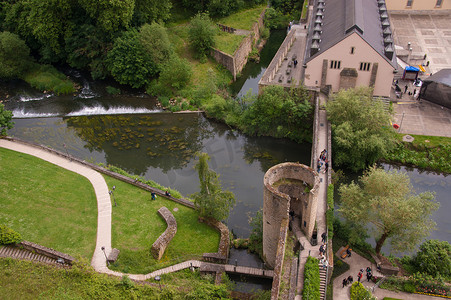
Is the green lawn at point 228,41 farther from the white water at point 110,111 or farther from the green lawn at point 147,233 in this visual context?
the green lawn at point 147,233

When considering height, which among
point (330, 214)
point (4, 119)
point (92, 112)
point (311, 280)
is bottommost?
point (311, 280)

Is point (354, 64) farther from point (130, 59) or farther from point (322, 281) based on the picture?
point (130, 59)

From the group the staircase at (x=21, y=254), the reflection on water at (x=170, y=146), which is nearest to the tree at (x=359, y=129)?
the reflection on water at (x=170, y=146)

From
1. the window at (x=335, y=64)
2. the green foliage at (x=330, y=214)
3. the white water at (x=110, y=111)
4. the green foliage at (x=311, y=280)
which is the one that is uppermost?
the window at (x=335, y=64)

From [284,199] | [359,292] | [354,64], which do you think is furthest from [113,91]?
[359,292]

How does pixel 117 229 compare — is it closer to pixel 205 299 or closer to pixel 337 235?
pixel 205 299
